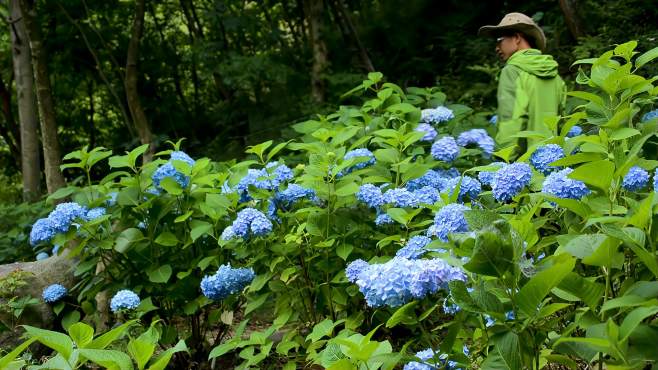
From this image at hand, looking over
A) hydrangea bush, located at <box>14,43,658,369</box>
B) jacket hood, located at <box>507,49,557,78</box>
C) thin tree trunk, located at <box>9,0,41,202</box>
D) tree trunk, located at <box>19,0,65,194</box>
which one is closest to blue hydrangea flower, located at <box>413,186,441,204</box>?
hydrangea bush, located at <box>14,43,658,369</box>

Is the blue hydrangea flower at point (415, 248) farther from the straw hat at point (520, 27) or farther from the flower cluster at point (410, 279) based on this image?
the straw hat at point (520, 27)

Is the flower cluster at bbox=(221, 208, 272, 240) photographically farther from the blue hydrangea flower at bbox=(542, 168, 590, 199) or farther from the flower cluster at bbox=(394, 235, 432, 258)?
the blue hydrangea flower at bbox=(542, 168, 590, 199)

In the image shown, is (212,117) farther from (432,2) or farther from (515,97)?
(515,97)

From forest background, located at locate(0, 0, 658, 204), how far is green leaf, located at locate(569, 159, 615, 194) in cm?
489

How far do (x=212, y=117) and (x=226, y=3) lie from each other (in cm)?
204

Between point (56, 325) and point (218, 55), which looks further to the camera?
point (218, 55)

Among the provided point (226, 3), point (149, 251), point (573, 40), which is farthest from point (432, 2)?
point (149, 251)

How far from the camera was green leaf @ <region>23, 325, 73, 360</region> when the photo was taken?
1.73 meters

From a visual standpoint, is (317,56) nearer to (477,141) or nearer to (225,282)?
(477,141)

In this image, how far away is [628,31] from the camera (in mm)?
7543

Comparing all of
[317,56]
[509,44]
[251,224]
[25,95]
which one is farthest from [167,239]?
[317,56]

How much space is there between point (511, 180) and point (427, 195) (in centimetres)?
55

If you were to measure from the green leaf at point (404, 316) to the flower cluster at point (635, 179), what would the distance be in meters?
0.78

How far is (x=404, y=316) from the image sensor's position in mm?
1915
